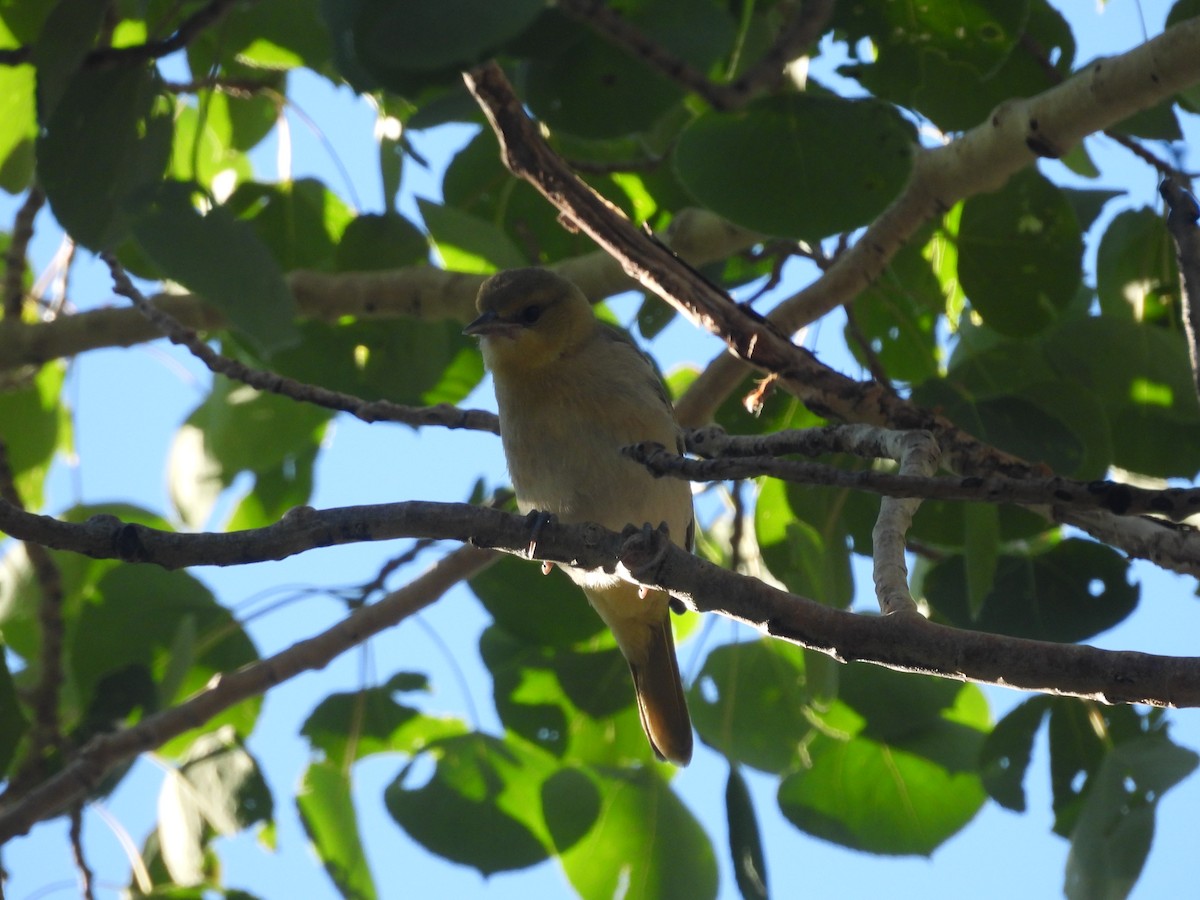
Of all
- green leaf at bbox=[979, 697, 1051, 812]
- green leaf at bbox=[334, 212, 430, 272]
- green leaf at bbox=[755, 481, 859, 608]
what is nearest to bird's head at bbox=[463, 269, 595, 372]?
green leaf at bbox=[334, 212, 430, 272]

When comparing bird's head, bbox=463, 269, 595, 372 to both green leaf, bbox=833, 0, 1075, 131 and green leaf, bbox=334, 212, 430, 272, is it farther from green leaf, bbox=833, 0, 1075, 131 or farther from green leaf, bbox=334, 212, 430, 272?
green leaf, bbox=833, 0, 1075, 131

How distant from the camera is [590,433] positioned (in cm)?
341

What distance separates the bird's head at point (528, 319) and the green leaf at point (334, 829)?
143 centimetres

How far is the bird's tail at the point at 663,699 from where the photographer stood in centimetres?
360

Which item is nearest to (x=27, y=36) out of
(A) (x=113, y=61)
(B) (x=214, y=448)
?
(A) (x=113, y=61)

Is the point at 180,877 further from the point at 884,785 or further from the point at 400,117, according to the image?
the point at 400,117

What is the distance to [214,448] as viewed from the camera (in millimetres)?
3854

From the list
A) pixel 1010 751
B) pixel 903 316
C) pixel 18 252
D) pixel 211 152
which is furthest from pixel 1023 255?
pixel 18 252

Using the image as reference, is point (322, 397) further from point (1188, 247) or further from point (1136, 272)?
point (1136, 272)

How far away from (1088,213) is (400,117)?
2.24m

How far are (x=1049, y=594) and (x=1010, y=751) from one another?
0.44 meters

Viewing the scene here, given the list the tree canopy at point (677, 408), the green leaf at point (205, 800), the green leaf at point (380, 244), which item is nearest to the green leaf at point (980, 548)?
the tree canopy at point (677, 408)

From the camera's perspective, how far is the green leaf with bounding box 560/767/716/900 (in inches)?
135

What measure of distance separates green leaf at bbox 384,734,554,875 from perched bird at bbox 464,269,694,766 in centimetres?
49
